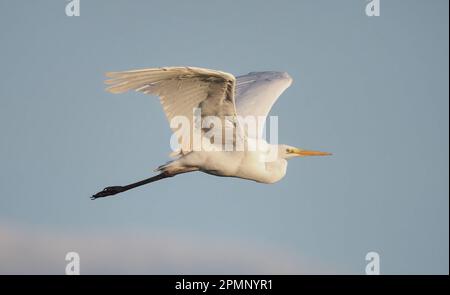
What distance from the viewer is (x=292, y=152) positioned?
12180 mm

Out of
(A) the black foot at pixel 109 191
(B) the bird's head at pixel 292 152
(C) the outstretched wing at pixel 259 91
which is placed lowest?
(A) the black foot at pixel 109 191

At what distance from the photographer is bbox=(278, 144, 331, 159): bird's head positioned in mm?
12016

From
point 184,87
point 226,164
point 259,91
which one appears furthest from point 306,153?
point 184,87

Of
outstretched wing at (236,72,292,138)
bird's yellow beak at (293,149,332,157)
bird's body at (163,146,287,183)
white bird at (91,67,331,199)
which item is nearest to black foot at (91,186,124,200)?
white bird at (91,67,331,199)

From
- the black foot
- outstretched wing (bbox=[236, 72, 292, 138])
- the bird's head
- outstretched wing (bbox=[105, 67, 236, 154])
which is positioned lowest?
the black foot

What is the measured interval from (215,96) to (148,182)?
8.25 ft

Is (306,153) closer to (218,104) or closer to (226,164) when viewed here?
(226,164)

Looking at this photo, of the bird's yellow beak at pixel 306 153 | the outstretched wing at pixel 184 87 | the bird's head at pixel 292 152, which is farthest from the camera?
the bird's yellow beak at pixel 306 153

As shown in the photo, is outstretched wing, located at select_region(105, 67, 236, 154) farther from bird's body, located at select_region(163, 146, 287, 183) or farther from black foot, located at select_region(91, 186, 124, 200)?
black foot, located at select_region(91, 186, 124, 200)

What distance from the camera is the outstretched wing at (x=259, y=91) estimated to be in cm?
1254

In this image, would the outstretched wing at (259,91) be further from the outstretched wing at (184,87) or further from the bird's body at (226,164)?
the outstretched wing at (184,87)

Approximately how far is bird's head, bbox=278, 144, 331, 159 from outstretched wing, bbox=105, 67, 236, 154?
1628 millimetres

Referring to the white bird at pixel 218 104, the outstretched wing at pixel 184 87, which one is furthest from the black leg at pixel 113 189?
the outstretched wing at pixel 184 87

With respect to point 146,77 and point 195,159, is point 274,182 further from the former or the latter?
point 146,77
